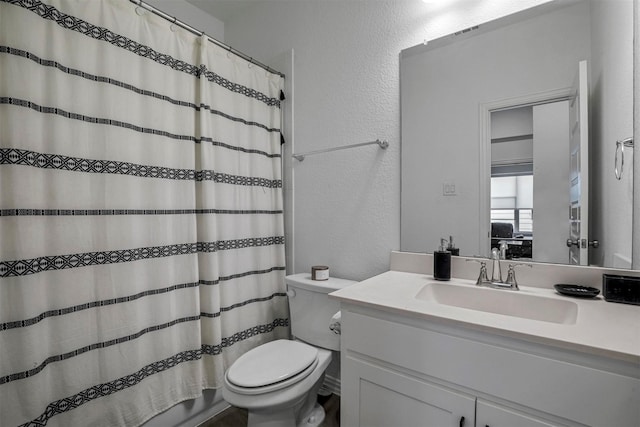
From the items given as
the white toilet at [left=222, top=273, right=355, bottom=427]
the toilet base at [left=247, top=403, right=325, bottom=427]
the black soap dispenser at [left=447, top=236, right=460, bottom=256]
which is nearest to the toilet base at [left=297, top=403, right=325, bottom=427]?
the white toilet at [left=222, top=273, right=355, bottom=427]

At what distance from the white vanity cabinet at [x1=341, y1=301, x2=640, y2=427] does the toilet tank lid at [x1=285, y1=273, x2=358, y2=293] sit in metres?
0.48

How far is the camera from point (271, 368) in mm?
1224

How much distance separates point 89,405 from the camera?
1.09m

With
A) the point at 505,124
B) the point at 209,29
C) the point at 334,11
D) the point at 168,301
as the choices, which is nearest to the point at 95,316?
the point at 168,301

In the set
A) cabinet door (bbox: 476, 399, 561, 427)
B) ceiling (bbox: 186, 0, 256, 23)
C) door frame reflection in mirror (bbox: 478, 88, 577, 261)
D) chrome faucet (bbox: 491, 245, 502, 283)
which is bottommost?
cabinet door (bbox: 476, 399, 561, 427)

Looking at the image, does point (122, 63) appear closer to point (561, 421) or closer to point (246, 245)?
point (246, 245)

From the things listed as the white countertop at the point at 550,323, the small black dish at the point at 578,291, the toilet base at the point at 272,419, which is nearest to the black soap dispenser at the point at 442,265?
the white countertop at the point at 550,323

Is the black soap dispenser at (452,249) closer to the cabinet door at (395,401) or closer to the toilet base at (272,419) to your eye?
the cabinet door at (395,401)

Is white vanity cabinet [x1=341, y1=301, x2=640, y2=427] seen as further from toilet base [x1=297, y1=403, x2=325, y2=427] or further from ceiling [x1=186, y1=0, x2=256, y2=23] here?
ceiling [x1=186, y1=0, x2=256, y2=23]

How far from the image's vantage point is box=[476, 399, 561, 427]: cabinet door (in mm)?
712

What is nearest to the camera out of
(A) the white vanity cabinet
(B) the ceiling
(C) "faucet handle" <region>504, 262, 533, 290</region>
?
(A) the white vanity cabinet

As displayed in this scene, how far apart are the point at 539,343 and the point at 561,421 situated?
0.19 m

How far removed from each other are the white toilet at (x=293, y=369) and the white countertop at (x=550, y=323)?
46 centimetres

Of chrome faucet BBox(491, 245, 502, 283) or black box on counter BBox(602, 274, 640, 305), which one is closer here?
black box on counter BBox(602, 274, 640, 305)
